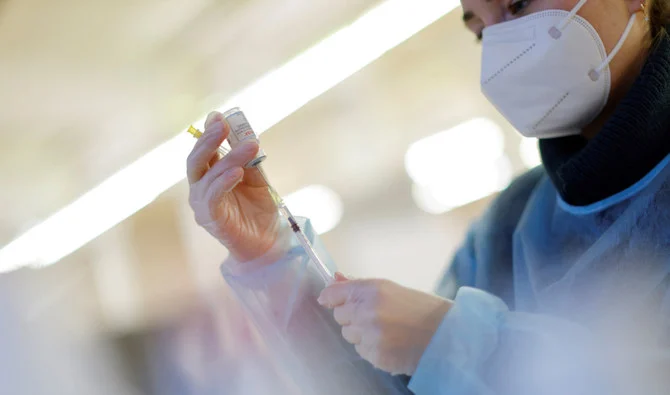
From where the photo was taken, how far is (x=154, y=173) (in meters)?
1.27

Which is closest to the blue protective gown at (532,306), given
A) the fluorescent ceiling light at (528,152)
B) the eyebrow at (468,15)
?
the eyebrow at (468,15)

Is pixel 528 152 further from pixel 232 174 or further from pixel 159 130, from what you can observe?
pixel 232 174

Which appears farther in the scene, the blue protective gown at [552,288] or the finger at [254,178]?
the finger at [254,178]

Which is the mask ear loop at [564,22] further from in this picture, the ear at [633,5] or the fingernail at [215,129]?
the fingernail at [215,129]

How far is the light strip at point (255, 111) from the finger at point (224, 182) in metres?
0.39

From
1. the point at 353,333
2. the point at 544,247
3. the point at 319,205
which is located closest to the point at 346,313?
the point at 353,333

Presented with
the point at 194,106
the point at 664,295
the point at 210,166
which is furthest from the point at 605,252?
the point at 194,106

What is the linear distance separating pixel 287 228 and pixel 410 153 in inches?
33.2

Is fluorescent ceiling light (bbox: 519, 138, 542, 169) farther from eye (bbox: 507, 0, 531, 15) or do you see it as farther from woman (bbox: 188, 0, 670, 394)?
eye (bbox: 507, 0, 531, 15)

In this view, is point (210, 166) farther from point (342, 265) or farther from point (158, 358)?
point (342, 265)

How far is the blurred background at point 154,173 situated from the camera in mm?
1194

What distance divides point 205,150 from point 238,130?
0.06 m

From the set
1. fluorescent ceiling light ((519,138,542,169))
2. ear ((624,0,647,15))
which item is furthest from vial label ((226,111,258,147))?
fluorescent ceiling light ((519,138,542,169))

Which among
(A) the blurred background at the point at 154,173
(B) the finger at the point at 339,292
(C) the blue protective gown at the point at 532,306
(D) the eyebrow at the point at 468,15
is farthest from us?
(A) the blurred background at the point at 154,173
